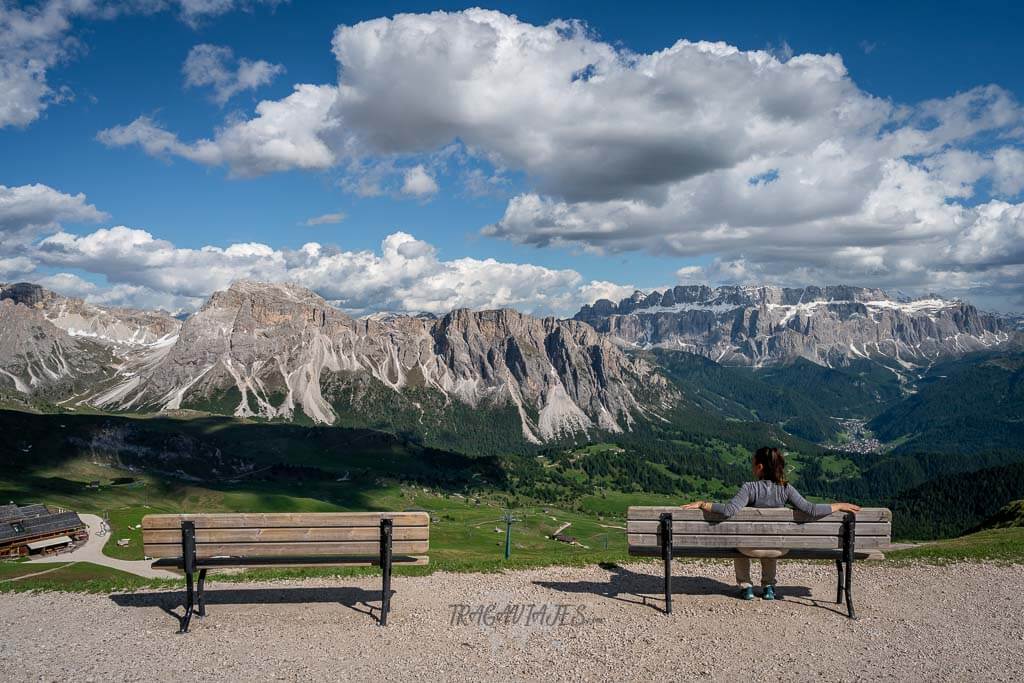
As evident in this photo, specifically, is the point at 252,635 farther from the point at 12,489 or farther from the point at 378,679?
the point at 12,489

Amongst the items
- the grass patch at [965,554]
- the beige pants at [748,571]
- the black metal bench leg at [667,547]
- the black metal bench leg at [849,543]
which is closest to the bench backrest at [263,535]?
the black metal bench leg at [667,547]

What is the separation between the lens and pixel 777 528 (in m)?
15.4

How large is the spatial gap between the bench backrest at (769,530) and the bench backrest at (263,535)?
597cm

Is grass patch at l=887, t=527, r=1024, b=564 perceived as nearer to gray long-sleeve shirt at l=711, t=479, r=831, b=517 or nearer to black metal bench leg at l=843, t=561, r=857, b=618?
black metal bench leg at l=843, t=561, r=857, b=618

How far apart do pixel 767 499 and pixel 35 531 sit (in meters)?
98.2

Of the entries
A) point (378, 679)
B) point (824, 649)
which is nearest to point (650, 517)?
point (824, 649)

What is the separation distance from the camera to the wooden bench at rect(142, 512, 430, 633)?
49.6 ft

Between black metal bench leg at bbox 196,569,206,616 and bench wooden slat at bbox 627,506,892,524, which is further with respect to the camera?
black metal bench leg at bbox 196,569,206,616

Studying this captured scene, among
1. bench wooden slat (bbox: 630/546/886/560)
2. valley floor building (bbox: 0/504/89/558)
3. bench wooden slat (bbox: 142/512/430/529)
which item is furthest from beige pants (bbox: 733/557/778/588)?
valley floor building (bbox: 0/504/89/558)

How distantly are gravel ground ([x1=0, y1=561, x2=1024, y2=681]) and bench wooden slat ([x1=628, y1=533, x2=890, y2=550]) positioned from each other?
1.66 meters

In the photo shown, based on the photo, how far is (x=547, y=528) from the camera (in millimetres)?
182375

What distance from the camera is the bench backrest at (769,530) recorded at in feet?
50.7

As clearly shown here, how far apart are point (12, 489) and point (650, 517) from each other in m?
157

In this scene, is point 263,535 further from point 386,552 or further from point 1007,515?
point 1007,515
